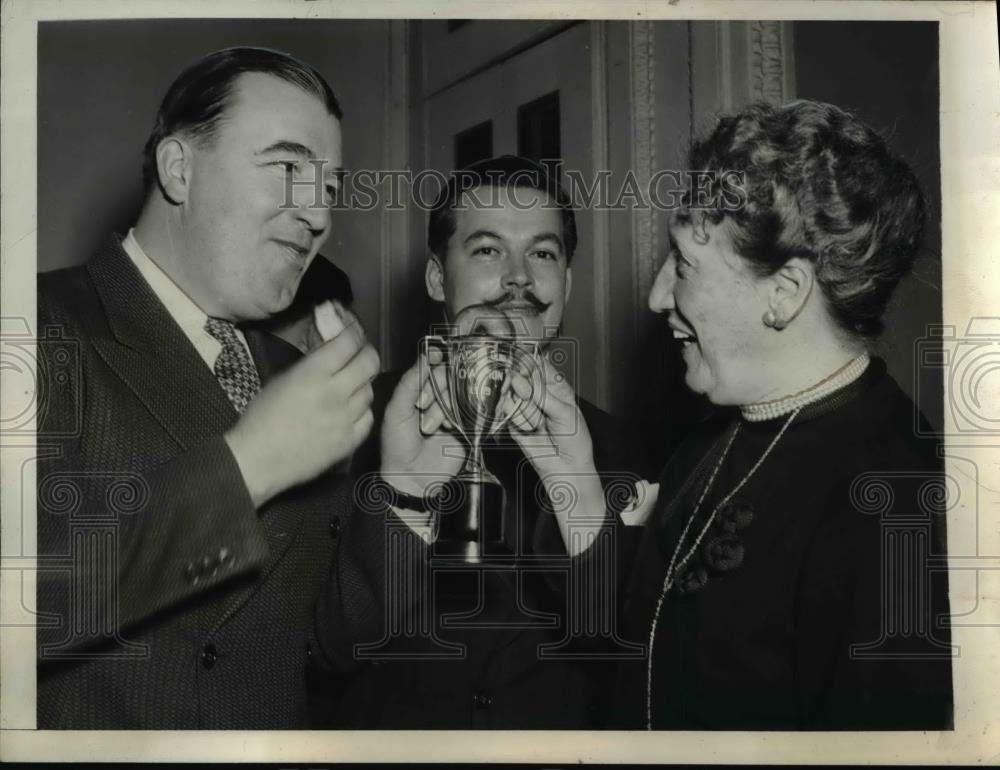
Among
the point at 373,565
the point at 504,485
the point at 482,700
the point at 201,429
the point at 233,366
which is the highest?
the point at 233,366

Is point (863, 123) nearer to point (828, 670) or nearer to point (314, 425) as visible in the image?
point (828, 670)

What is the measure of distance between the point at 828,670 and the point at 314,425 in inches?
39.2

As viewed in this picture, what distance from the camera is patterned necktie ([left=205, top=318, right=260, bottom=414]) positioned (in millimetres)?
2131

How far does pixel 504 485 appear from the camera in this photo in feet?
7.14

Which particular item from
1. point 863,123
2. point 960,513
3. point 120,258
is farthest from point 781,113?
point 120,258

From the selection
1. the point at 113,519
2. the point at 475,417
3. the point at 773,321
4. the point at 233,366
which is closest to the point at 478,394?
the point at 475,417

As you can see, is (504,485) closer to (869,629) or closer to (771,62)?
(869,629)

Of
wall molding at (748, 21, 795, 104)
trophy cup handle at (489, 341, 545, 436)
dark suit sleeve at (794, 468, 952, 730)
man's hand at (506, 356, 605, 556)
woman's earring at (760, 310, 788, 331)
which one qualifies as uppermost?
wall molding at (748, 21, 795, 104)

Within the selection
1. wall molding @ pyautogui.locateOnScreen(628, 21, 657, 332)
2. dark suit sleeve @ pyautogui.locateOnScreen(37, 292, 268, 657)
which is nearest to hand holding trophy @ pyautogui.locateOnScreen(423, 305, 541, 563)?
wall molding @ pyautogui.locateOnScreen(628, 21, 657, 332)

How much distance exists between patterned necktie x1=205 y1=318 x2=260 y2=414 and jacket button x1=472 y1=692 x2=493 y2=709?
66cm

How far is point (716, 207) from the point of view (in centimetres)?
216

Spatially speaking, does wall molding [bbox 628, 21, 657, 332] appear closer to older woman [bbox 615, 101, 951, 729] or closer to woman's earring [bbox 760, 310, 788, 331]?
older woman [bbox 615, 101, 951, 729]

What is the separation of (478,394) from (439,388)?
7 cm

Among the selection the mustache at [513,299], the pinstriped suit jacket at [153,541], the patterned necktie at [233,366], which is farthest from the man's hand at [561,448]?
the patterned necktie at [233,366]
